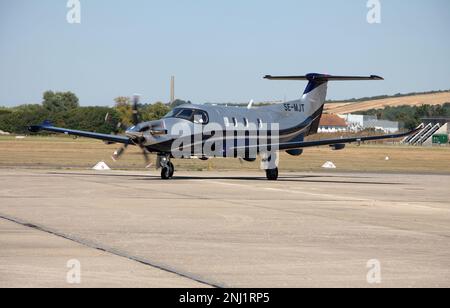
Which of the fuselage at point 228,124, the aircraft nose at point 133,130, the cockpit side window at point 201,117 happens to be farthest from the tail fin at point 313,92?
the aircraft nose at point 133,130

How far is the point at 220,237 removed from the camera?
16594 mm

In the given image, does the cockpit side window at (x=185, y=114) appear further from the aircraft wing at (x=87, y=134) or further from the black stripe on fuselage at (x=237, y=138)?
the aircraft wing at (x=87, y=134)

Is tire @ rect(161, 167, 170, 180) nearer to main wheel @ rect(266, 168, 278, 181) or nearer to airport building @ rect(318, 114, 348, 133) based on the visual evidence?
main wheel @ rect(266, 168, 278, 181)

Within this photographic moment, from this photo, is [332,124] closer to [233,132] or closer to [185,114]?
[233,132]

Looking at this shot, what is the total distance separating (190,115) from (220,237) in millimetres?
20114

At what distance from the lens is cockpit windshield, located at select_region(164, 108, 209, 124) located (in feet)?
119

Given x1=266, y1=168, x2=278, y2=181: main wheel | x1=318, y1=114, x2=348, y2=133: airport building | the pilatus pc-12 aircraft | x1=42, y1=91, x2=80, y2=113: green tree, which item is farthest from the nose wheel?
x1=318, y1=114, x2=348, y2=133: airport building

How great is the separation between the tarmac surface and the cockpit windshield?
21.3 ft

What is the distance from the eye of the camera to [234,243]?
51.6 feet

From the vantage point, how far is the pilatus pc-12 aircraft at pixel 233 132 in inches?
1401

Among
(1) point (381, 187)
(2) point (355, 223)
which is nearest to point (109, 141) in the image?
(1) point (381, 187)

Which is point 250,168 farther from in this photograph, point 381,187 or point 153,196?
point 153,196

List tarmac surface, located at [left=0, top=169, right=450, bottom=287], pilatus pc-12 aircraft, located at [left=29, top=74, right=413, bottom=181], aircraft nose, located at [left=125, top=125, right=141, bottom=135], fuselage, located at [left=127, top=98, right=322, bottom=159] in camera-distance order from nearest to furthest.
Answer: tarmac surface, located at [left=0, top=169, right=450, bottom=287] → aircraft nose, located at [left=125, top=125, right=141, bottom=135] → fuselage, located at [left=127, top=98, right=322, bottom=159] → pilatus pc-12 aircraft, located at [left=29, top=74, right=413, bottom=181]

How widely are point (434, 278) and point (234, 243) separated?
4.54m
